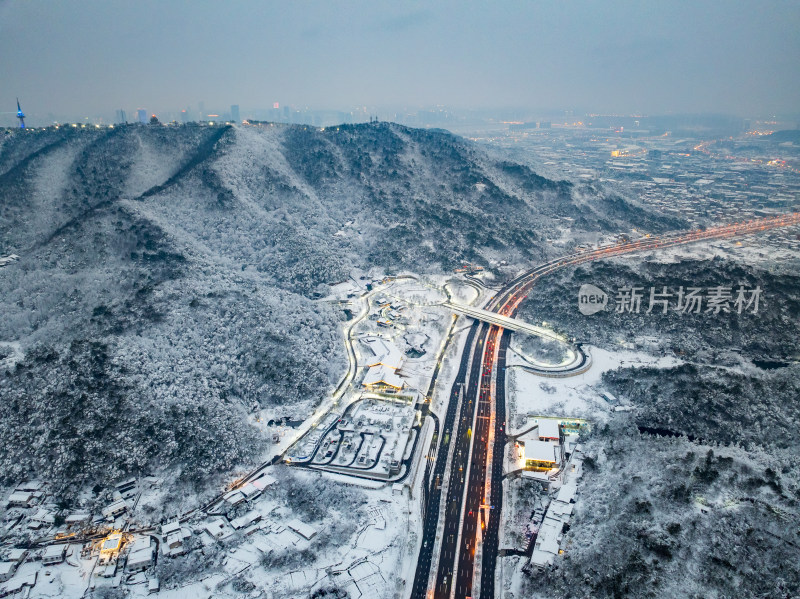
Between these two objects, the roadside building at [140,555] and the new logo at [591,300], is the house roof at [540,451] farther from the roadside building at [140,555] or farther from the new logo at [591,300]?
the roadside building at [140,555]

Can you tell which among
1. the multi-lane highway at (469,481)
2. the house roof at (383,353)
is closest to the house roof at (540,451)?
the multi-lane highway at (469,481)

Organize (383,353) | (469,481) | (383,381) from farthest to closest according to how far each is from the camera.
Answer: (383,353), (383,381), (469,481)

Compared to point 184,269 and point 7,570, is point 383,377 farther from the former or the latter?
point 7,570

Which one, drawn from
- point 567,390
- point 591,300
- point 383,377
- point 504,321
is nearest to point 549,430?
point 567,390

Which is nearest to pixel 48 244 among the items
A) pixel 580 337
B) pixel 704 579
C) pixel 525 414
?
pixel 525 414

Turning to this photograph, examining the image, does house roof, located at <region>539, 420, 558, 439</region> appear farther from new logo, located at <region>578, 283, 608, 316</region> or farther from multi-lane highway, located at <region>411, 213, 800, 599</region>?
new logo, located at <region>578, 283, 608, 316</region>

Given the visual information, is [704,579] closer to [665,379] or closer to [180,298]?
[665,379]
